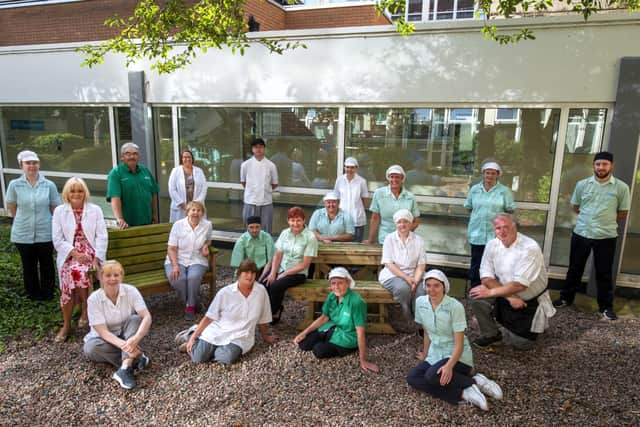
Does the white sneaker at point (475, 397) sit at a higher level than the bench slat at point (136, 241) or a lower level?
lower

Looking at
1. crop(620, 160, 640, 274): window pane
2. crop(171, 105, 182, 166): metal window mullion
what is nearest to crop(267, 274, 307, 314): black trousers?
crop(171, 105, 182, 166): metal window mullion

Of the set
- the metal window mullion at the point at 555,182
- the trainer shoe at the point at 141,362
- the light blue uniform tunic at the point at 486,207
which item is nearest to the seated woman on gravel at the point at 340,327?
the trainer shoe at the point at 141,362

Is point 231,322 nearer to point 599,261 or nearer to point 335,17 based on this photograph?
point 599,261

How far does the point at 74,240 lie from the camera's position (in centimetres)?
439

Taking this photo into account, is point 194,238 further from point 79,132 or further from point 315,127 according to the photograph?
point 79,132

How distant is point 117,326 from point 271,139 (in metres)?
4.29

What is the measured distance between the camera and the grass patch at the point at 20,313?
455 centimetres

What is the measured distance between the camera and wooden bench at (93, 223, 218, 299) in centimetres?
500

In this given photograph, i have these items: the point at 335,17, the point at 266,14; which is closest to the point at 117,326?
the point at 266,14

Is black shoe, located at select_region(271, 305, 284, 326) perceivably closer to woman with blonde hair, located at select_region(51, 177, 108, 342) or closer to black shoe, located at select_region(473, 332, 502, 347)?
woman with blonde hair, located at select_region(51, 177, 108, 342)

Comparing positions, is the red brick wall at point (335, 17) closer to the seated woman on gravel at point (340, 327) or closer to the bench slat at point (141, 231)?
the bench slat at point (141, 231)

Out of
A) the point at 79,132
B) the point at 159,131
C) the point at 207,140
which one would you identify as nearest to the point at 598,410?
the point at 207,140

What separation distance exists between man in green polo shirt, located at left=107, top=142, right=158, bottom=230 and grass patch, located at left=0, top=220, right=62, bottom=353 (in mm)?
1245

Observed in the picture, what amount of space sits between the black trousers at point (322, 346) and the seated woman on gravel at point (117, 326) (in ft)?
4.71
